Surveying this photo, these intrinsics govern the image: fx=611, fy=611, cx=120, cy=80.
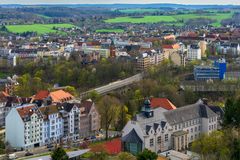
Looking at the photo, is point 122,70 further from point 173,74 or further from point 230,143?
point 230,143

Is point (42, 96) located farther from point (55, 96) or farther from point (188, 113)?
point (188, 113)

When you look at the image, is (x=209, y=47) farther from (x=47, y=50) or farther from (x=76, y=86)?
(x=76, y=86)

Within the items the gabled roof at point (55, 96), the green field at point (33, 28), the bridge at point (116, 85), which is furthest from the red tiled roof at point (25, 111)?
the green field at point (33, 28)

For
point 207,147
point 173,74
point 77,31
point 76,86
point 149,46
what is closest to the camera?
point 207,147

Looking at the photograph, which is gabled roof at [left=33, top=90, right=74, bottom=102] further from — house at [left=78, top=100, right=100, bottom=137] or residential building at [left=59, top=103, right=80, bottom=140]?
residential building at [left=59, top=103, right=80, bottom=140]

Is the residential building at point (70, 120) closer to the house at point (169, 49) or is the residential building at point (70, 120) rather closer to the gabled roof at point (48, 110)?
the gabled roof at point (48, 110)

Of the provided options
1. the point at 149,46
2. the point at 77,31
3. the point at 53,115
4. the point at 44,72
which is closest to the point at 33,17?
the point at 77,31

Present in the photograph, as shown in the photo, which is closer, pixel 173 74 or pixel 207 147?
pixel 207 147

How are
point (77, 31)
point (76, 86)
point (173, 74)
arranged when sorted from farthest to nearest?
point (77, 31) → point (173, 74) → point (76, 86)
